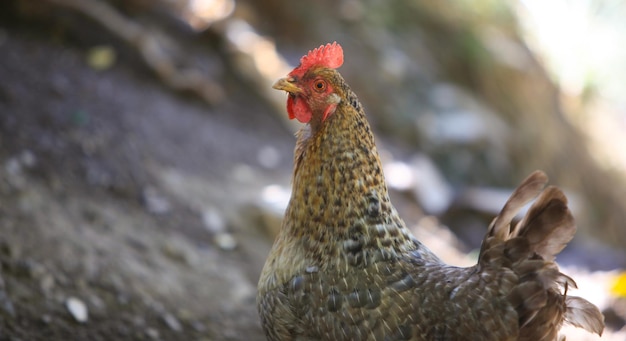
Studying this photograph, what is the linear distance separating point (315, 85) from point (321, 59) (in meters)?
0.13

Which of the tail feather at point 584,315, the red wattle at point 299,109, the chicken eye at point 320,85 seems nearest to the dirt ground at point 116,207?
the red wattle at point 299,109

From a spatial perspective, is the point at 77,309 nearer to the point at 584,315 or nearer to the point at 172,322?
the point at 172,322

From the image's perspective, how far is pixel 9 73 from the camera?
4535mm

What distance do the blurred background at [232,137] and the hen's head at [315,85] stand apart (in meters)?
1.48

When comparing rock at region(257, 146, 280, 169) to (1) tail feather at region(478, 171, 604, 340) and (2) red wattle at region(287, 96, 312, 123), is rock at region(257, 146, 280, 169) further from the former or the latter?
(1) tail feather at region(478, 171, 604, 340)

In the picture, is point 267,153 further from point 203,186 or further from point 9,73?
point 9,73

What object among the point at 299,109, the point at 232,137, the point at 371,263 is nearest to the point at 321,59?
the point at 299,109

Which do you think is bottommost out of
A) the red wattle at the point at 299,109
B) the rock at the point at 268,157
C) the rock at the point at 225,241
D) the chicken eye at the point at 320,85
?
the red wattle at the point at 299,109

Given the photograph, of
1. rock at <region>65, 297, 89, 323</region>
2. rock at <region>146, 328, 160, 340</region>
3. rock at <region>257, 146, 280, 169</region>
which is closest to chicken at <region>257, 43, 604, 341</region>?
rock at <region>146, 328, 160, 340</region>

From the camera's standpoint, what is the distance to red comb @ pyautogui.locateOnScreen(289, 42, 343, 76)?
2674 millimetres

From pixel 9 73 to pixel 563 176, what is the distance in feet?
26.2

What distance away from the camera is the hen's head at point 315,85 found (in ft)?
8.64

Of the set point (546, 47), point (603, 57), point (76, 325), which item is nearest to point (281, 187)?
point (76, 325)

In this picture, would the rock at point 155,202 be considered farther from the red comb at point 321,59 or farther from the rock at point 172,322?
the red comb at point 321,59
